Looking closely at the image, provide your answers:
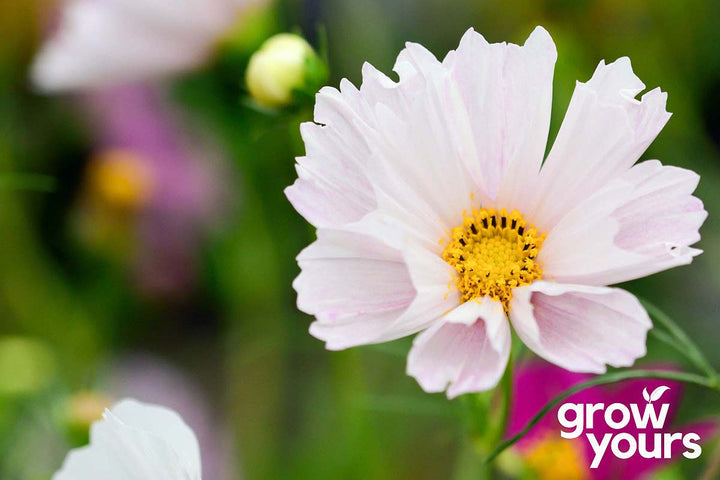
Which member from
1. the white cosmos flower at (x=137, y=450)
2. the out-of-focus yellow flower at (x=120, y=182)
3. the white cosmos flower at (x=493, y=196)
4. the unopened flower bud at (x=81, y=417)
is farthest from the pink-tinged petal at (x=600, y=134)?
the out-of-focus yellow flower at (x=120, y=182)

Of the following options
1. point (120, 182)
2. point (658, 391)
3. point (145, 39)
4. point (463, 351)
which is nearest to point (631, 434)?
point (658, 391)

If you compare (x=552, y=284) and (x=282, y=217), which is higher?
(x=282, y=217)

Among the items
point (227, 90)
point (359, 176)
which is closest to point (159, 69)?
point (227, 90)

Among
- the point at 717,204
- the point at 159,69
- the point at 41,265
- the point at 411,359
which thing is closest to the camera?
the point at 411,359

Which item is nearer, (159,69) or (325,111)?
(325,111)

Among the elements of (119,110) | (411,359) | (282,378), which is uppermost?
(119,110)

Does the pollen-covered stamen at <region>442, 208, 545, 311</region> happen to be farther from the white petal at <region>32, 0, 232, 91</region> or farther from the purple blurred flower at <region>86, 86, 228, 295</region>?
the purple blurred flower at <region>86, 86, 228, 295</region>

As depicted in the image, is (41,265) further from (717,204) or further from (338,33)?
(717,204)

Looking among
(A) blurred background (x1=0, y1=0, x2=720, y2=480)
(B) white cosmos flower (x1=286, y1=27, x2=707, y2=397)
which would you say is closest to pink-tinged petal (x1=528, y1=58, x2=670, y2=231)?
(B) white cosmos flower (x1=286, y1=27, x2=707, y2=397)

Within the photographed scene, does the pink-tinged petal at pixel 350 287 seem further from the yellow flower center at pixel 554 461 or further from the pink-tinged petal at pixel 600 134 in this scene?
the yellow flower center at pixel 554 461
